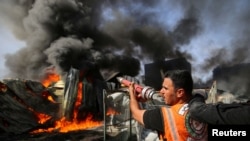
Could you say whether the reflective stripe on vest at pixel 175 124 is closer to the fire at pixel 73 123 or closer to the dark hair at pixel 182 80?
the dark hair at pixel 182 80

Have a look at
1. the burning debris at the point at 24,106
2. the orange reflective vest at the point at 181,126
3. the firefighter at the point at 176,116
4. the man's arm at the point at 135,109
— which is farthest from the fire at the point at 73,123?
the orange reflective vest at the point at 181,126

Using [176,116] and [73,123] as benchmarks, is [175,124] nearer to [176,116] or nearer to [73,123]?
[176,116]

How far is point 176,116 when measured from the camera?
Answer: 9.14ft

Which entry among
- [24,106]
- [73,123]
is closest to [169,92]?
[24,106]

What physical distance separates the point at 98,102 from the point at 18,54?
52.4 ft

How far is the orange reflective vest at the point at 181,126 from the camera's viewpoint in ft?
9.07

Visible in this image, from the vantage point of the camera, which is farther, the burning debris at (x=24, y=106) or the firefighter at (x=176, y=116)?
the burning debris at (x=24, y=106)

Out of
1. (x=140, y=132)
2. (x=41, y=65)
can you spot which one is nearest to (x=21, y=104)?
(x=140, y=132)

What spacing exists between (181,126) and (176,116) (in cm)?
10

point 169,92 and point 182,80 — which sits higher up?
point 182,80

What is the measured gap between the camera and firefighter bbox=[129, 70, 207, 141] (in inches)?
109

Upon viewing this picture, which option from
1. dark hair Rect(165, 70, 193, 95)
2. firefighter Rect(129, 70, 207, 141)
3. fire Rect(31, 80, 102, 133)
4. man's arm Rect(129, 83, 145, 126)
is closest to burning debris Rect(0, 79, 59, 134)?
fire Rect(31, 80, 102, 133)

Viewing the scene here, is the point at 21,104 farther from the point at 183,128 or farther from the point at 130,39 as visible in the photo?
the point at 130,39

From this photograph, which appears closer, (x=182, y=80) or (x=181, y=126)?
(x=181, y=126)
